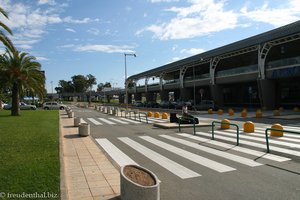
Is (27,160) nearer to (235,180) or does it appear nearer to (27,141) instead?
(27,141)

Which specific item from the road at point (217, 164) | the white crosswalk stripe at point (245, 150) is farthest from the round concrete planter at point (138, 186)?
the white crosswalk stripe at point (245, 150)

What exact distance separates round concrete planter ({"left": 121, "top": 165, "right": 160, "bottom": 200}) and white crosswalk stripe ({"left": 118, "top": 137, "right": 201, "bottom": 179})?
2.15 meters

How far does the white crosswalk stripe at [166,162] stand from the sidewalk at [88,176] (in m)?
1.48

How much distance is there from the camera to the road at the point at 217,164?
6675 millimetres

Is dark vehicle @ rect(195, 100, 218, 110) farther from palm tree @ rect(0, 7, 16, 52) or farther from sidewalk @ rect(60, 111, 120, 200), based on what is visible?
sidewalk @ rect(60, 111, 120, 200)

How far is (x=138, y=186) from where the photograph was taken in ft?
17.4

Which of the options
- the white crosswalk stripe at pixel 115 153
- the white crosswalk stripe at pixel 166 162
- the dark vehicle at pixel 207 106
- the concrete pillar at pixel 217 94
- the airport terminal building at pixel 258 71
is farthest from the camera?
the concrete pillar at pixel 217 94

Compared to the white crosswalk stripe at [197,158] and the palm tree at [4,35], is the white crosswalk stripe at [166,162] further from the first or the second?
the palm tree at [4,35]

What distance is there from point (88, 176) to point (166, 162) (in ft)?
8.90

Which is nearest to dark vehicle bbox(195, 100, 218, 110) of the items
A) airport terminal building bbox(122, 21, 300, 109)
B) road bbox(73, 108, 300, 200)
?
airport terminal building bbox(122, 21, 300, 109)

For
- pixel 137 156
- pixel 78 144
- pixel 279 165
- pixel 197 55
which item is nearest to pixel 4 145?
pixel 78 144

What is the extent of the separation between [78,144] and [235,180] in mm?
8205

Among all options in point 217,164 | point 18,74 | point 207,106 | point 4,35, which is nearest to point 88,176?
point 217,164

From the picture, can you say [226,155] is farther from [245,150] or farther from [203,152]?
[245,150]
